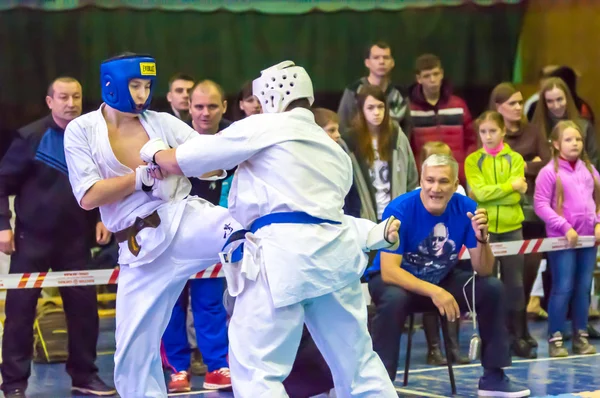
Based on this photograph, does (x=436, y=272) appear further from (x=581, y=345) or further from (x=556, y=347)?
(x=581, y=345)

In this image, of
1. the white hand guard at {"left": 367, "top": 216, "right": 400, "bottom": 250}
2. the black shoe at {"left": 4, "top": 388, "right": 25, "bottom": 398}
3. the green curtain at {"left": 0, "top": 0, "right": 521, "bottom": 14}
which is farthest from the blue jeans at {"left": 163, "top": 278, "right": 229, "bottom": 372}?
the green curtain at {"left": 0, "top": 0, "right": 521, "bottom": 14}

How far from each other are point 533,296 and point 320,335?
4556 mm

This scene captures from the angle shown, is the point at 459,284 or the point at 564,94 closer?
the point at 459,284

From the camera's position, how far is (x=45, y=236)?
680 cm

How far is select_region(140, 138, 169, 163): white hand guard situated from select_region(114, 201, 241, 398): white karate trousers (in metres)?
0.47

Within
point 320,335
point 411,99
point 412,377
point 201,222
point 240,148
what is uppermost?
point 411,99

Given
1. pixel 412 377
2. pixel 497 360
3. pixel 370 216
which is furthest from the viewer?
pixel 370 216

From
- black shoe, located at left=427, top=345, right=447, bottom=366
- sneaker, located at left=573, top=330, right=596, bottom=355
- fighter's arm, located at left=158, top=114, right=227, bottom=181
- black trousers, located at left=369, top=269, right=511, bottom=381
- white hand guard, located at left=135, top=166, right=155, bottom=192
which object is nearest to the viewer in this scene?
white hand guard, located at left=135, top=166, right=155, bottom=192

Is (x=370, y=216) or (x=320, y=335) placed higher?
(x=370, y=216)

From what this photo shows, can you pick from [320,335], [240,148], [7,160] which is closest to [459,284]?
[320,335]

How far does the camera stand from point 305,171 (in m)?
4.61

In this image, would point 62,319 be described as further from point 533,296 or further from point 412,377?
point 533,296

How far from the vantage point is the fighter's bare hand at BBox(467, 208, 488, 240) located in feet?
20.2

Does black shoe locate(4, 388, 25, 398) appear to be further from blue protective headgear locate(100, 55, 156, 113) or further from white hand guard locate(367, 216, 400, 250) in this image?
white hand guard locate(367, 216, 400, 250)
